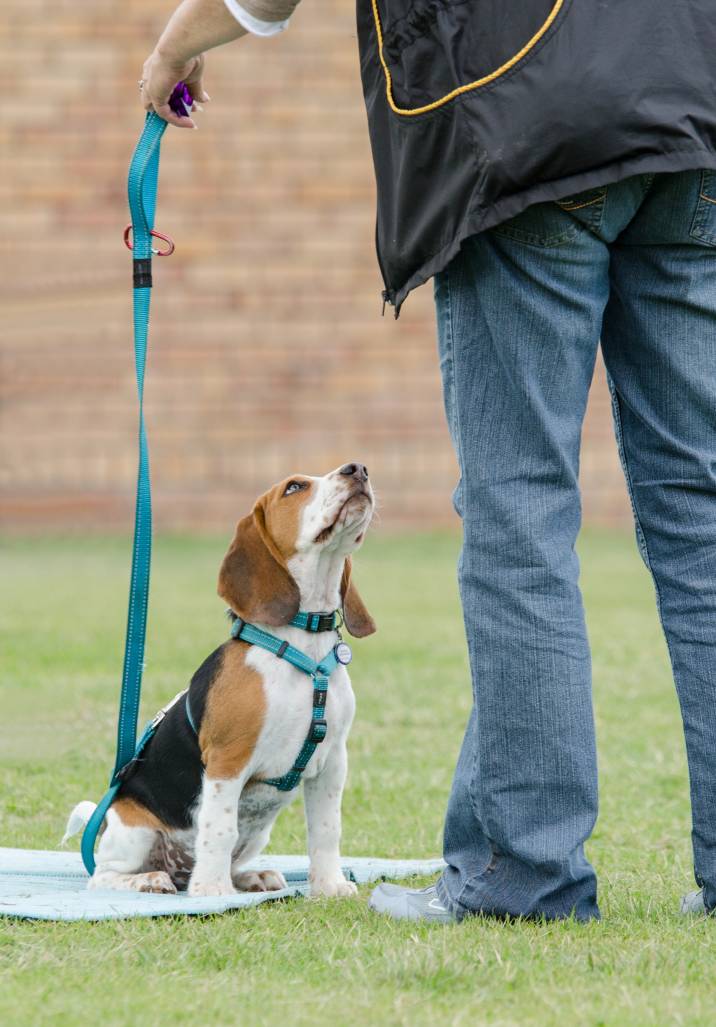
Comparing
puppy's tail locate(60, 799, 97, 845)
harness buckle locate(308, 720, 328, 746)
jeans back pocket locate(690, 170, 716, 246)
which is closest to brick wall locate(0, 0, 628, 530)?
puppy's tail locate(60, 799, 97, 845)

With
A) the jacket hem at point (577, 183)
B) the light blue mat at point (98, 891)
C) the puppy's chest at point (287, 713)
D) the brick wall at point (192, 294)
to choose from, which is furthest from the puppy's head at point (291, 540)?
the brick wall at point (192, 294)

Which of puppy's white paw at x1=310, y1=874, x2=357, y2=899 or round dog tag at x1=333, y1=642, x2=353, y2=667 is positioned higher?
round dog tag at x1=333, y1=642, x2=353, y2=667

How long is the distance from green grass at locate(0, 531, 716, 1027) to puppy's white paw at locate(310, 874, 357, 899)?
0.43ft

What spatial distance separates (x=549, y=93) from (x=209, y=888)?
1890mm

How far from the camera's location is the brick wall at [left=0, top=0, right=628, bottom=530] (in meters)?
14.1

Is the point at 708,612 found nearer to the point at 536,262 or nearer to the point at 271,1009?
the point at 536,262

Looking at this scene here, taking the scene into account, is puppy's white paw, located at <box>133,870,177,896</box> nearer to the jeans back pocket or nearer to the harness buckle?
the harness buckle

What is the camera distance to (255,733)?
349 cm

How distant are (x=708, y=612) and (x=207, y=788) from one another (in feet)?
4.02

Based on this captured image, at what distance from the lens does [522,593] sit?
9.35 feet

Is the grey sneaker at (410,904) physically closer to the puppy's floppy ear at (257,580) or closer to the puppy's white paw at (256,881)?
the puppy's white paw at (256,881)

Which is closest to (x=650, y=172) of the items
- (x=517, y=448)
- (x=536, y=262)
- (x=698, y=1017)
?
(x=536, y=262)

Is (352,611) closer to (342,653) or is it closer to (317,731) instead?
(342,653)

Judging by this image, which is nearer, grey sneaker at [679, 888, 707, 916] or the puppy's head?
grey sneaker at [679, 888, 707, 916]
